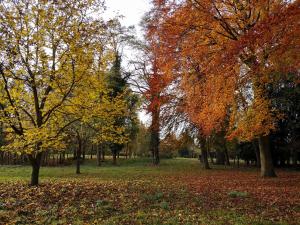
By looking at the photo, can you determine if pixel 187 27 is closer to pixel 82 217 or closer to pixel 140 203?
pixel 140 203

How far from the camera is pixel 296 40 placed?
42.7 ft

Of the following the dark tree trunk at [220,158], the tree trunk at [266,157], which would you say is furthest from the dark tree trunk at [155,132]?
the tree trunk at [266,157]

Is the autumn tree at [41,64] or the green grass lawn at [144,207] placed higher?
the autumn tree at [41,64]

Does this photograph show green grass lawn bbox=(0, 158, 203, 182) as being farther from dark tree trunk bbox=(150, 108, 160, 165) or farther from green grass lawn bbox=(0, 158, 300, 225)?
green grass lawn bbox=(0, 158, 300, 225)

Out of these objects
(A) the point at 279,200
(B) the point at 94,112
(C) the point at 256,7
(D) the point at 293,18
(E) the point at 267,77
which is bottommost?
(A) the point at 279,200

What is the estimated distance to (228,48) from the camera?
14195mm

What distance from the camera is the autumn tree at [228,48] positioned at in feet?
43.2

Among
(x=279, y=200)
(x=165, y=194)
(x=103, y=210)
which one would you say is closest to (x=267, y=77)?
(x=279, y=200)

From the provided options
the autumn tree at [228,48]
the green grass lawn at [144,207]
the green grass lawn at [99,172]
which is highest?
the autumn tree at [228,48]

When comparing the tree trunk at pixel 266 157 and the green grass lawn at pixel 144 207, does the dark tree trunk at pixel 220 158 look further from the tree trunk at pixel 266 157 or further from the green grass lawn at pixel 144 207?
the green grass lawn at pixel 144 207

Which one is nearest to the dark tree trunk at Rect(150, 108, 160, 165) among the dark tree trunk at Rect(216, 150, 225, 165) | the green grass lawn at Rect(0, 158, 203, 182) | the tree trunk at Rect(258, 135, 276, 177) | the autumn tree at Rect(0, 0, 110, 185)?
the green grass lawn at Rect(0, 158, 203, 182)

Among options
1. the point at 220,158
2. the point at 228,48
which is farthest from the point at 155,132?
the point at 228,48

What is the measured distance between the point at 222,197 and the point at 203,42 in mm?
8699

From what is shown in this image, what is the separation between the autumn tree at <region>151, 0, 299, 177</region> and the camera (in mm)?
13180
